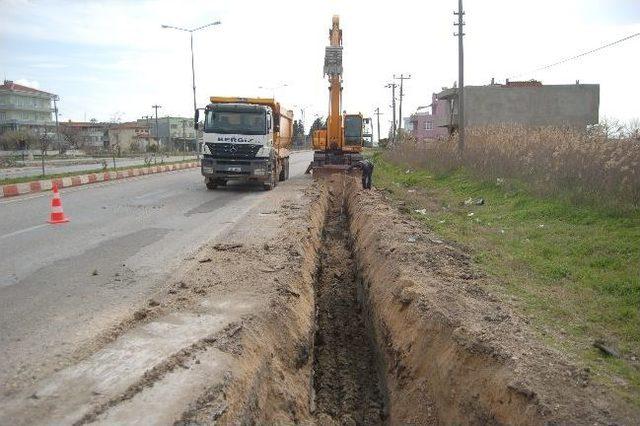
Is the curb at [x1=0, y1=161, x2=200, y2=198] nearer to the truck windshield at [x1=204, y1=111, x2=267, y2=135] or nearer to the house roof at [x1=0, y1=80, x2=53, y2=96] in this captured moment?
the truck windshield at [x1=204, y1=111, x2=267, y2=135]

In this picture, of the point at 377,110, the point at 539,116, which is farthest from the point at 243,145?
the point at 377,110

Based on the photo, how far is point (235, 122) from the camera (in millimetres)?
17531

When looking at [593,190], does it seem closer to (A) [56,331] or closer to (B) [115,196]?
(A) [56,331]

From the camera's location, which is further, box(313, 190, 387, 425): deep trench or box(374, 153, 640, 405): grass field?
box(313, 190, 387, 425): deep trench

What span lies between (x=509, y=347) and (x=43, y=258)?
638 centimetres

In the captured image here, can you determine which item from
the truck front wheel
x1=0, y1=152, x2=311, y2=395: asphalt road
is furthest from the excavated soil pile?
the truck front wheel

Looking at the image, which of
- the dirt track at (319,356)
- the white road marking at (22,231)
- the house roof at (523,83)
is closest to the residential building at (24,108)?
the house roof at (523,83)

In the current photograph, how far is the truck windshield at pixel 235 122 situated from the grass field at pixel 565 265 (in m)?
7.11

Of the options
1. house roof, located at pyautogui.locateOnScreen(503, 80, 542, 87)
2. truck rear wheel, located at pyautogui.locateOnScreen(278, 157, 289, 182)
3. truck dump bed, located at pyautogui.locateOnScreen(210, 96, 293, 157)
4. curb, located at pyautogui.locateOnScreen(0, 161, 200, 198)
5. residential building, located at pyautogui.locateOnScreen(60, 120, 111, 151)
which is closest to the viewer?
curb, located at pyautogui.locateOnScreen(0, 161, 200, 198)

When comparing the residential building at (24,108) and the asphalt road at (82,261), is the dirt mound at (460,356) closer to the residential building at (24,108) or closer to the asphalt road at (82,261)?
the asphalt road at (82,261)

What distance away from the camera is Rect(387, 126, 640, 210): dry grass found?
9.73m

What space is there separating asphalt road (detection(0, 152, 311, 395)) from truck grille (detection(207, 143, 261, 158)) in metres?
2.56

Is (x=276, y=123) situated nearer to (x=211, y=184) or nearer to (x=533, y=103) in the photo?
(x=211, y=184)

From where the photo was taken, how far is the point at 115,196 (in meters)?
15.9
